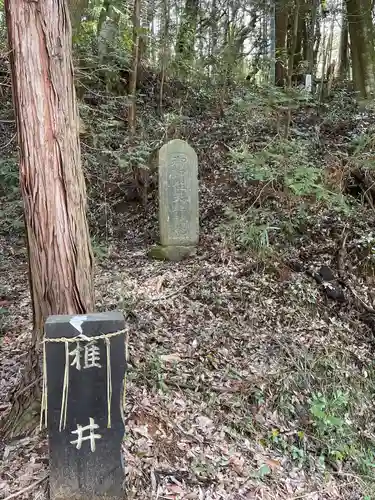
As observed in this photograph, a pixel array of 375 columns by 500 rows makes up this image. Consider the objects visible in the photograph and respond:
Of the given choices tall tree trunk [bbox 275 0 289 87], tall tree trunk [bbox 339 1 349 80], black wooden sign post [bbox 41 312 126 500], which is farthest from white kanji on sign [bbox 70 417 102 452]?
tall tree trunk [bbox 339 1 349 80]

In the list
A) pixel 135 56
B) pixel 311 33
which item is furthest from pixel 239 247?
pixel 311 33

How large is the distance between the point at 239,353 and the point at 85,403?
7.99 ft

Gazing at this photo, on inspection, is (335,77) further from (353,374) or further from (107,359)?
(107,359)

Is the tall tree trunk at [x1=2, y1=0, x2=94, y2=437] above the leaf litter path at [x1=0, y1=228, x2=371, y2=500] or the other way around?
above

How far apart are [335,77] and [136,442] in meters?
12.1

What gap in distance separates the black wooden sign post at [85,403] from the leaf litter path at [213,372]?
0.95 feet

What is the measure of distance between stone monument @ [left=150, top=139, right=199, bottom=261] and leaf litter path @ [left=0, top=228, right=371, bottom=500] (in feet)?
0.79

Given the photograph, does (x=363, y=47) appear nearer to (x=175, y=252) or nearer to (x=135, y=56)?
(x=135, y=56)

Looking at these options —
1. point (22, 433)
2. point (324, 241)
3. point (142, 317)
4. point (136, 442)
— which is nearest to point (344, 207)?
point (324, 241)

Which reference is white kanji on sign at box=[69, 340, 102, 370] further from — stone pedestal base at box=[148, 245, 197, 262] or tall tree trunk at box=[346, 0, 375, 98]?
tall tree trunk at box=[346, 0, 375, 98]

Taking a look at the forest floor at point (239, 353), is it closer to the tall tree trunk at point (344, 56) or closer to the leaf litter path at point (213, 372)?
the leaf litter path at point (213, 372)

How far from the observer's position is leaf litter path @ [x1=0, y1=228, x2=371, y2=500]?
2.98m

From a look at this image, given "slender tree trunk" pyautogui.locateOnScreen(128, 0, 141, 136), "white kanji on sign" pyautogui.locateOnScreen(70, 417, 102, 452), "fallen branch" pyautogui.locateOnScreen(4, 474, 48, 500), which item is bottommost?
"fallen branch" pyautogui.locateOnScreen(4, 474, 48, 500)

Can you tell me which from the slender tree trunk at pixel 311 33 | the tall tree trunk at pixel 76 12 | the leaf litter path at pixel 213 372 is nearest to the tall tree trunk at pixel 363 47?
the slender tree trunk at pixel 311 33
